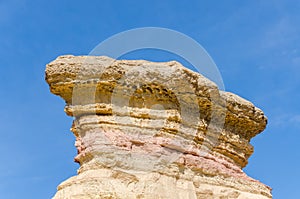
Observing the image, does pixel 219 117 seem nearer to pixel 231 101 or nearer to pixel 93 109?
pixel 231 101

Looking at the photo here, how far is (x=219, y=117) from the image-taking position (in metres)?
12.6

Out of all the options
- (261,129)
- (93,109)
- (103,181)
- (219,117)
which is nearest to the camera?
(103,181)

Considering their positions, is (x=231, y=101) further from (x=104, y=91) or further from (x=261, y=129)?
(x=104, y=91)

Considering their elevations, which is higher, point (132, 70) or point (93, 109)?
point (132, 70)

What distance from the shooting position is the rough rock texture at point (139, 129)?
10719mm

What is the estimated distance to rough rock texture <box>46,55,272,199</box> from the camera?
1072 cm

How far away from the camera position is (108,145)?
10.9 m

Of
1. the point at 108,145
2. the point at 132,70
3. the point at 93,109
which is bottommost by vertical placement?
the point at 108,145

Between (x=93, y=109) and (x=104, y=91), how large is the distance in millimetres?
379

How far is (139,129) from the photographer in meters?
11.3

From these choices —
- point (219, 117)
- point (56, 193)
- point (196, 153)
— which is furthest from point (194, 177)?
point (56, 193)

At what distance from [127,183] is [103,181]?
0.45 meters

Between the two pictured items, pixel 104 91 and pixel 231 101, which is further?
pixel 231 101

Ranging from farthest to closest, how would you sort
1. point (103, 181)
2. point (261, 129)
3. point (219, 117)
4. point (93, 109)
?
point (261, 129)
point (219, 117)
point (93, 109)
point (103, 181)
